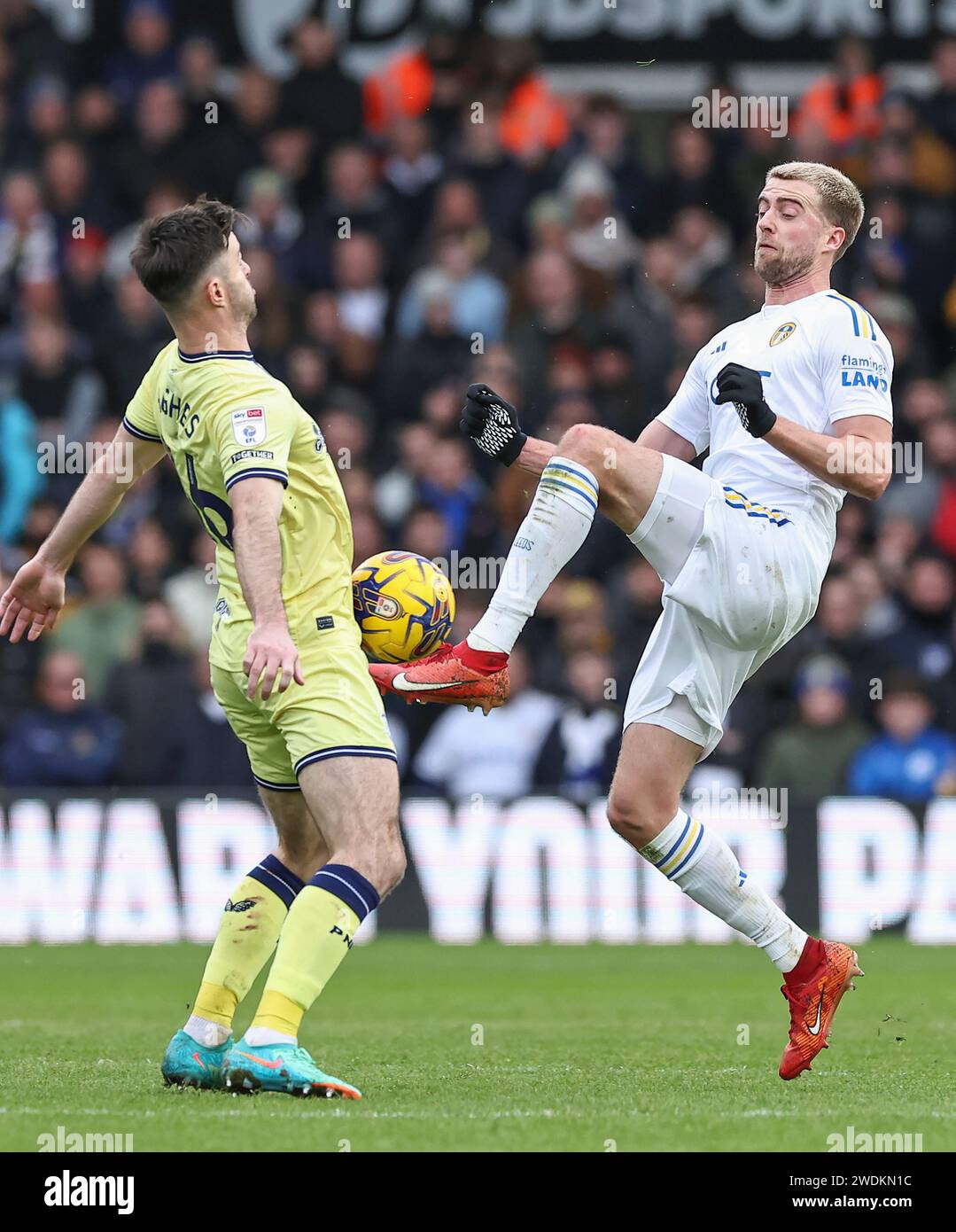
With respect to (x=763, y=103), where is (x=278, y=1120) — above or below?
below

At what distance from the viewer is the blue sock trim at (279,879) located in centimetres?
655

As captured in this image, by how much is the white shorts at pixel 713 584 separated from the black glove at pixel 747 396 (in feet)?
1.12

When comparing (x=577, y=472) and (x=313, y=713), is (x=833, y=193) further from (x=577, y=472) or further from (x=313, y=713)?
(x=313, y=713)

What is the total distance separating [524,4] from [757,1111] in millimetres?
12045

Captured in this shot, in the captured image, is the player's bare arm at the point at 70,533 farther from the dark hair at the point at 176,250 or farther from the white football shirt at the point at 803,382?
the white football shirt at the point at 803,382

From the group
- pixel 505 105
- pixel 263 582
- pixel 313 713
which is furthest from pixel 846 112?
pixel 263 582

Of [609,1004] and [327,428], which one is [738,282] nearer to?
[327,428]

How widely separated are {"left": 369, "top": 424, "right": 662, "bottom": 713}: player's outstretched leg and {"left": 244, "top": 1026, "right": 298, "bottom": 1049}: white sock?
1.09m

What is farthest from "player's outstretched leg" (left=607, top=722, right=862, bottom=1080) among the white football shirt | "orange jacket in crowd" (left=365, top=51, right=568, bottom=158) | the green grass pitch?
"orange jacket in crowd" (left=365, top=51, right=568, bottom=158)

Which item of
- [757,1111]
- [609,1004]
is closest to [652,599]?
[609,1004]

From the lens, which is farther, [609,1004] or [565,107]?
[565,107]

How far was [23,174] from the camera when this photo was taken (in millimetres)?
15289

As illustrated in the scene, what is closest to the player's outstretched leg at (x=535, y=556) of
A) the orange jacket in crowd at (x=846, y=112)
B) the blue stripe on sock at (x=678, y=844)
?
the blue stripe on sock at (x=678, y=844)

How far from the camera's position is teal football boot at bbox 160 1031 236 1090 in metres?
6.39
